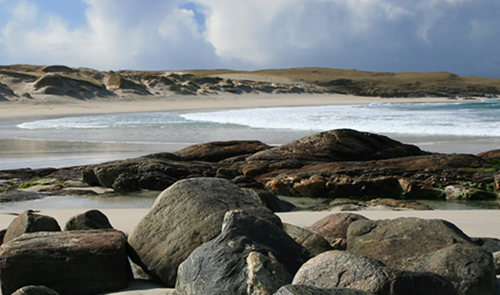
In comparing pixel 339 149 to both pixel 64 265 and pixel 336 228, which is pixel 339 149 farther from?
pixel 64 265

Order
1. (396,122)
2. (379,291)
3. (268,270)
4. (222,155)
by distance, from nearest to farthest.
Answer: (379,291)
(268,270)
(222,155)
(396,122)

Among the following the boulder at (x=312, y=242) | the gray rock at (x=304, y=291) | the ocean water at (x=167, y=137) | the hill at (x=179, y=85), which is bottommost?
the ocean water at (x=167, y=137)

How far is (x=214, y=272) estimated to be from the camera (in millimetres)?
2699

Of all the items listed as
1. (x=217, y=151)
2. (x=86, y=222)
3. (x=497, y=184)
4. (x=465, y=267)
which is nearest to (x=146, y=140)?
(x=217, y=151)

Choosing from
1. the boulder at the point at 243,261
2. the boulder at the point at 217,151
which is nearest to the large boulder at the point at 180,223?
the boulder at the point at 243,261

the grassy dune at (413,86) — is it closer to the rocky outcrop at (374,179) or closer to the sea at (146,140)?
the sea at (146,140)

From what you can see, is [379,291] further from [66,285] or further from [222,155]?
[222,155]

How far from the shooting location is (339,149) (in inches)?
358

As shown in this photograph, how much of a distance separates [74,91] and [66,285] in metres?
39.7

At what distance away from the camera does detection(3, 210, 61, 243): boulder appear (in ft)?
13.0

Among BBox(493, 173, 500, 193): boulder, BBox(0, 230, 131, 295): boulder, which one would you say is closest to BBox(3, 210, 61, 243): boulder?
BBox(0, 230, 131, 295): boulder

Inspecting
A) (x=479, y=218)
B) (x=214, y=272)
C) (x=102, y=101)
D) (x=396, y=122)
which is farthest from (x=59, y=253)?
(x=102, y=101)

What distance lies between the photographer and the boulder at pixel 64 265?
3250 millimetres

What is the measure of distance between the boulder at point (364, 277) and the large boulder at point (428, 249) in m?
0.39
